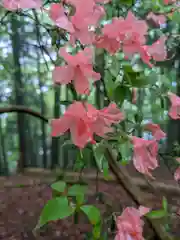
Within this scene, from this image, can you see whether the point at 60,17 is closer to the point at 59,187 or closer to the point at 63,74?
the point at 63,74

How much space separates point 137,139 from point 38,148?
7.73 feet

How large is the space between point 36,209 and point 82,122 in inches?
51.8

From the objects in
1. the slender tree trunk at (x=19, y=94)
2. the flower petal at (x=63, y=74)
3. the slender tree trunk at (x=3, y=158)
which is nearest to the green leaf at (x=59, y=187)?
the flower petal at (x=63, y=74)

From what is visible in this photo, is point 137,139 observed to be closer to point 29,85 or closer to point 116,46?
point 116,46

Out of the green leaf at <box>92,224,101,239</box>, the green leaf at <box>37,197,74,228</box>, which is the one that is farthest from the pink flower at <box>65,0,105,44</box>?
the green leaf at <box>92,224,101,239</box>

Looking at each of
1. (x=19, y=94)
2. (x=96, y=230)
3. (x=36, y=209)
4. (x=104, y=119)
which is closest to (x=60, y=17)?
(x=104, y=119)

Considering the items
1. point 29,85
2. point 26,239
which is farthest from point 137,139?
point 29,85

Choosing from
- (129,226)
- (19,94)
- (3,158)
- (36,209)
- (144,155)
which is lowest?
(36,209)

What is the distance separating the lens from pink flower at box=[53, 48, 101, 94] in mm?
371

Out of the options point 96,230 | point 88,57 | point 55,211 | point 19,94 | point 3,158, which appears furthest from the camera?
point 3,158

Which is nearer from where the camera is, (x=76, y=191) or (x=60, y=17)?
(x=60, y=17)

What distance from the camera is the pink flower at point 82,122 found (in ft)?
1.24

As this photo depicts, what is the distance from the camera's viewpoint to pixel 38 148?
2.76 metres

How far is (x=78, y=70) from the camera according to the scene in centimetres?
39
